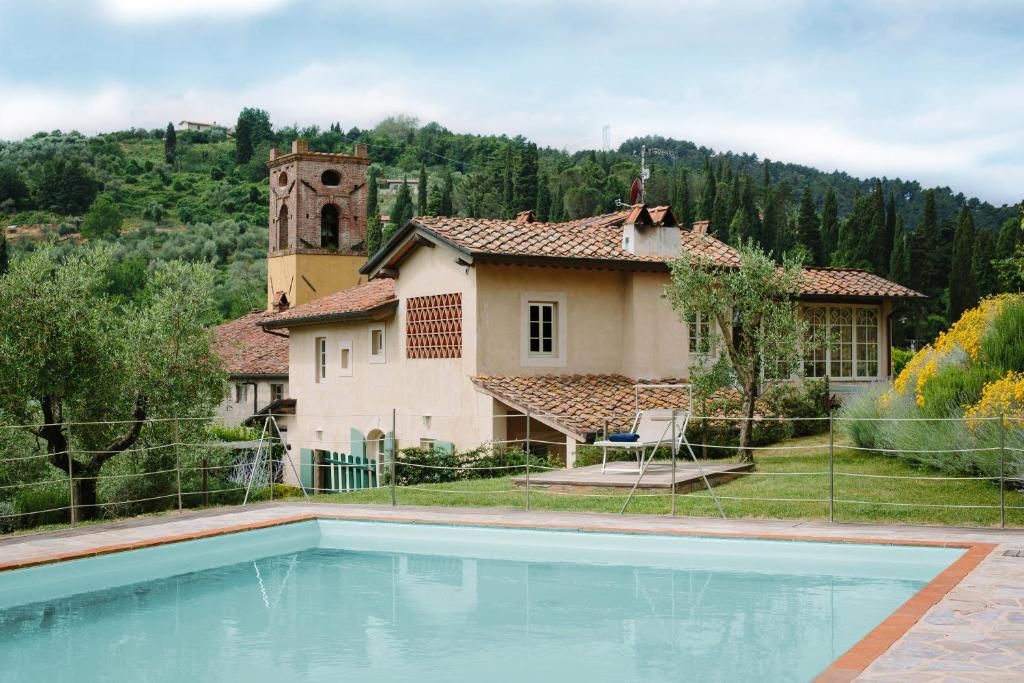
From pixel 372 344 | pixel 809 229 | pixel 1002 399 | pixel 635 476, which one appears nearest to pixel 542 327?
pixel 372 344

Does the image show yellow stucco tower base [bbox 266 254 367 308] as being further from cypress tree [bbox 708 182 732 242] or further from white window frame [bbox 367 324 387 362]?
cypress tree [bbox 708 182 732 242]

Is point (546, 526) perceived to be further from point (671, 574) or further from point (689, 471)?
point (689, 471)

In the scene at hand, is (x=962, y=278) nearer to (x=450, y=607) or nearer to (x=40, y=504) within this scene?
(x=40, y=504)

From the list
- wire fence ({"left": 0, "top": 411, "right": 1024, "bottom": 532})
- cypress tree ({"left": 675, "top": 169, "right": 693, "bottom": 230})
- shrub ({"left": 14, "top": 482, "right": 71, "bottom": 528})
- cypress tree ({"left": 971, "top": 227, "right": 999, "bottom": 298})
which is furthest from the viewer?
cypress tree ({"left": 675, "top": 169, "right": 693, "bottom": 230})

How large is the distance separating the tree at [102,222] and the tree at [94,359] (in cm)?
5837

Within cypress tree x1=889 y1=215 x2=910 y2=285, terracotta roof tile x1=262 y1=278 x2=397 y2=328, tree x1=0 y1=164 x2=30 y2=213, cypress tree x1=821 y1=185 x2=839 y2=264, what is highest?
tree x1=0 y1=164 x2=30 y2=213

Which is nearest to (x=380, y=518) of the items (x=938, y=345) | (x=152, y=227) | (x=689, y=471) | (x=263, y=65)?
(x=689, y=471)

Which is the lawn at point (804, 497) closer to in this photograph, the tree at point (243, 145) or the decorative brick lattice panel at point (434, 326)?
the decorative brick lattice panel at point (434, 326)

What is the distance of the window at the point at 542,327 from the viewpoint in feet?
70.3

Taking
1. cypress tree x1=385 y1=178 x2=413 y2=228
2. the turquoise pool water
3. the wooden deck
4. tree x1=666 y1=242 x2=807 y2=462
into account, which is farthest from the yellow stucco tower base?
the turquoise pool water

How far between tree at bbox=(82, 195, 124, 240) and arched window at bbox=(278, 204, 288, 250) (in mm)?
33455

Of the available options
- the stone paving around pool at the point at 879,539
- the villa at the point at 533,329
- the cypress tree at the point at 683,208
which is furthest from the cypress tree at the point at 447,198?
the stone paving around pool at the point at 879,539

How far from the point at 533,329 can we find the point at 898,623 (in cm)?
1487

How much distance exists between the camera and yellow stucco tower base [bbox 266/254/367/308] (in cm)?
4309
